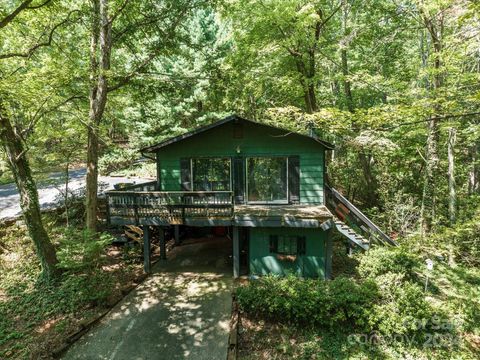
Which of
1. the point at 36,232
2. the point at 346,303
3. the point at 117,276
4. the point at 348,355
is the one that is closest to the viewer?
the point at 348,355

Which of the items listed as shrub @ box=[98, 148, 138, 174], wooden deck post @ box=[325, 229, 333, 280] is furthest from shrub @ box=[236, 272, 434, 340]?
shrub @ box=[98, 148, 138, 174]

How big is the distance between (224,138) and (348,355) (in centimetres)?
784

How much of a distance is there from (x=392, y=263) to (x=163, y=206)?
7.60 m

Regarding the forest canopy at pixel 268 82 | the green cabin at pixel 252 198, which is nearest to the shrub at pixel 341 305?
the green cabin at pixel 252 198

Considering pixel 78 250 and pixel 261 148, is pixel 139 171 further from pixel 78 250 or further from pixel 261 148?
pixel 78 250

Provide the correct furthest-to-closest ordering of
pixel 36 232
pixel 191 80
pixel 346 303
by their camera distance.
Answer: pixel 191 80, pixel 36 232, pixel 346 303

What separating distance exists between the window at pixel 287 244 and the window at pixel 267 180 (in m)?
1.90

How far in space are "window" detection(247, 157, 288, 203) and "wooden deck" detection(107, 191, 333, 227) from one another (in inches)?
56.8

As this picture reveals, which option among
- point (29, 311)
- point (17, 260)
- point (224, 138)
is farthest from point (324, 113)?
point (17, 260)

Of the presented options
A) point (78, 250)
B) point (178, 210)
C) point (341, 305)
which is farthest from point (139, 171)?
point (341, 305)

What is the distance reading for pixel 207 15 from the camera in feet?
57.3

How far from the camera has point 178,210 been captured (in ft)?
29.4

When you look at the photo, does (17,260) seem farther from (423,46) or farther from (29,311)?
(423,46)

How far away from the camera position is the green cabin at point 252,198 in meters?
8.80
